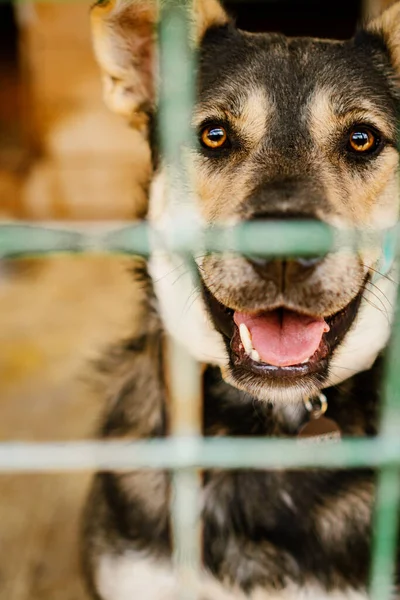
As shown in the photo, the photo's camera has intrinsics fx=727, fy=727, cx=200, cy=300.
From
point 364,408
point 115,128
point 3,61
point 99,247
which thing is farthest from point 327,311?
point 3,61

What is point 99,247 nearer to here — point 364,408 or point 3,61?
point 364,408

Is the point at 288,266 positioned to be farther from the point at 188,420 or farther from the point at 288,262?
the point at 188,420

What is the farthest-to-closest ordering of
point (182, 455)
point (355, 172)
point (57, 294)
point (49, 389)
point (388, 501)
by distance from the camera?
1. point (57, 294)
2. point (49, 389)
3. point (355, 172)
4. point (388, 501)
5. point (182, 455)

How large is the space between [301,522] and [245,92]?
1121 mm

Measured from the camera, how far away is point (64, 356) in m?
3.86

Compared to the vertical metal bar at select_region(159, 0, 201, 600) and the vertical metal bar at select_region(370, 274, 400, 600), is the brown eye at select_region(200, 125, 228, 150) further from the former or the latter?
the vertical metal bar at select_region(370, 274, 400, 600)

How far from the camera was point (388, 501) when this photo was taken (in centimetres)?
145

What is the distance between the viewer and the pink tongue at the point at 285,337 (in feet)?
5.43

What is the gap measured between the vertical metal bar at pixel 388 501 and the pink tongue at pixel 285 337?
0.19 m

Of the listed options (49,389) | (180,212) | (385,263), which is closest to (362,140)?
(385,263)

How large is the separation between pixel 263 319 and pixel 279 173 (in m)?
0.33

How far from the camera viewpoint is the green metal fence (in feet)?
3.62

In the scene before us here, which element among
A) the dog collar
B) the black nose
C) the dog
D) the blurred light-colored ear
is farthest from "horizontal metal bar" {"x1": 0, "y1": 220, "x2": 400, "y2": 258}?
the blurred light-colored ear

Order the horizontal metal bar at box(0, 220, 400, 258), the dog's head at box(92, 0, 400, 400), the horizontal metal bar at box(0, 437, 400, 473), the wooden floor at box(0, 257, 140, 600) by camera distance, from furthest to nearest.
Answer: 1. the wooden floor at box(0, 257, 140, 600)
2. the dog's head at box(92, 0, 400, 400)
3. the horizontal metal bar at box(0, 437, 400, 473)
4. the horizontal metal bar at box(0, 220, 400, 258)
